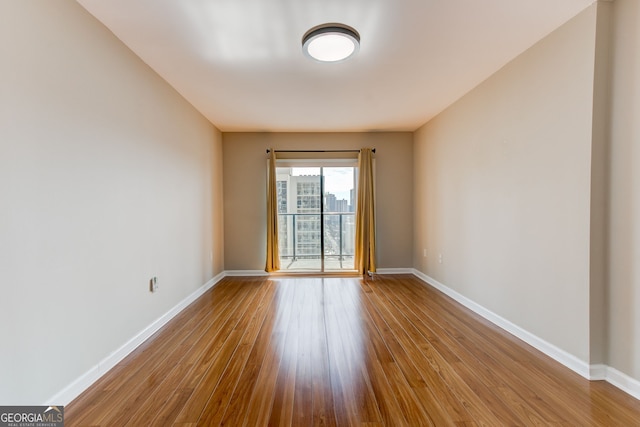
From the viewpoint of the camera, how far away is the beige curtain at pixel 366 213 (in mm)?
4453

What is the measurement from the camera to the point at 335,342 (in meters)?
2.26

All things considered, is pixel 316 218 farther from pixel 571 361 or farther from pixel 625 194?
pixel 625 194

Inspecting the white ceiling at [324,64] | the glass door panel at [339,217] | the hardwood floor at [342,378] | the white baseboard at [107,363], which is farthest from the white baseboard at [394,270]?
the white baseboard at [107,363]

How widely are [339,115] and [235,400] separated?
3332 mm

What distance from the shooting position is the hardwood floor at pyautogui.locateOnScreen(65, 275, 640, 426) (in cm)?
145

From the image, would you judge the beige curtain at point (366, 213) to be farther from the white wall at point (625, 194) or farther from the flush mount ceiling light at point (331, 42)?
the white wall at point (625, 194)

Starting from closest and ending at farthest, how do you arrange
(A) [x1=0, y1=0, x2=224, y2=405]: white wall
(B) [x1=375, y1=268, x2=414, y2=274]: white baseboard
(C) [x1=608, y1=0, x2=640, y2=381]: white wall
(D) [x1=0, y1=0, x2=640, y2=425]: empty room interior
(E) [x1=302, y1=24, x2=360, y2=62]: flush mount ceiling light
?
(A) [x1=0, y1=0, x2=224, y2=405]: white wall → (D) [x1=0, y1=0, x2=640, y2=425]: empty room interior → (C) [x1=608, y1=0, x2=640, y2=381]: white wall → (E) [x1=302, y1=24, x2=360, y2=62]: flush mount ceiling light → (B) [x1=375, y1=268, x2=414, y2=274]: white baseboard

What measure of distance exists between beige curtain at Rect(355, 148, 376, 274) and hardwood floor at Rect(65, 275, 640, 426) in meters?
1.65

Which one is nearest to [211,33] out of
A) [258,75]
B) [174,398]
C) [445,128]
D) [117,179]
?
[258,75]

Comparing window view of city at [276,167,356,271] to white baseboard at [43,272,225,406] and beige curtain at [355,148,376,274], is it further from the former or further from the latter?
white baseboard at [43,272,225,406]

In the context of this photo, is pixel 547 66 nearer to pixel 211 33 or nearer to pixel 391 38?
pixel 391 38

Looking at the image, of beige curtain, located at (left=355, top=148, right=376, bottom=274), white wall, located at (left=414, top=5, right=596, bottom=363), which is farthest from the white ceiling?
beige curtain, located at (left=355, top=148, right=376, bottom=274)

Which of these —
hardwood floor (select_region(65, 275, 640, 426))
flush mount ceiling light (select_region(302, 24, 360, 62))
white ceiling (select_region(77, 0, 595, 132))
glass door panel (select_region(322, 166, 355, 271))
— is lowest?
hardwood floor (select_region(65, 275, 640, 426))

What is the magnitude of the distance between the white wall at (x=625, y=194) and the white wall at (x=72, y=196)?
3387mm
